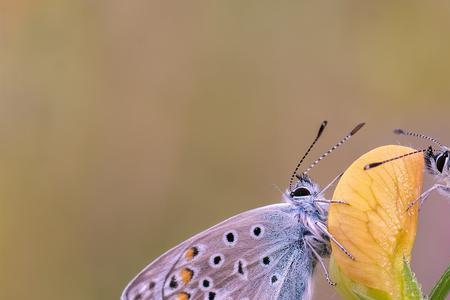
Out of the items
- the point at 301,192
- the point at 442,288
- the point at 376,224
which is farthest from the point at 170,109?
the point at 442,288

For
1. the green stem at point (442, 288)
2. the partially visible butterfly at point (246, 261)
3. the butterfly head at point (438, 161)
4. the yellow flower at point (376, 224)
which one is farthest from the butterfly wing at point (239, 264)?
the green stem at point (442, 288)

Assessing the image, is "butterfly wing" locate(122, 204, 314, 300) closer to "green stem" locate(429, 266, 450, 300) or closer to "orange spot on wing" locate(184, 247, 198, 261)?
"orange spot on wing" locate(184, 247, 198, 261)

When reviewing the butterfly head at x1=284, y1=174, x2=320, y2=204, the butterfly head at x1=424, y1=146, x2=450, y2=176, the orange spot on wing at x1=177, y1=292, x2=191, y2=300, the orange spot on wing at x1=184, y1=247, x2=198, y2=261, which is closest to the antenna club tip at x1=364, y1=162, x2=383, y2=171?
the butterfly head at x1=424, y1=146, x2=450, y2=176

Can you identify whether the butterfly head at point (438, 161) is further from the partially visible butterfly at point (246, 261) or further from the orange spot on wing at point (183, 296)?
the orange spot on wing at point (183, 296)

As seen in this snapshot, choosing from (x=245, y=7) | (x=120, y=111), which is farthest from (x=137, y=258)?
(x=245, y=7)

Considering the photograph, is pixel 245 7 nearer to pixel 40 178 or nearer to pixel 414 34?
pixel 414 34

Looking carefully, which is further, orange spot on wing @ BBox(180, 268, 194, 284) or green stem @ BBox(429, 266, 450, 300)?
orange spot on wing @ BBox(180, 268, 194, 284)
